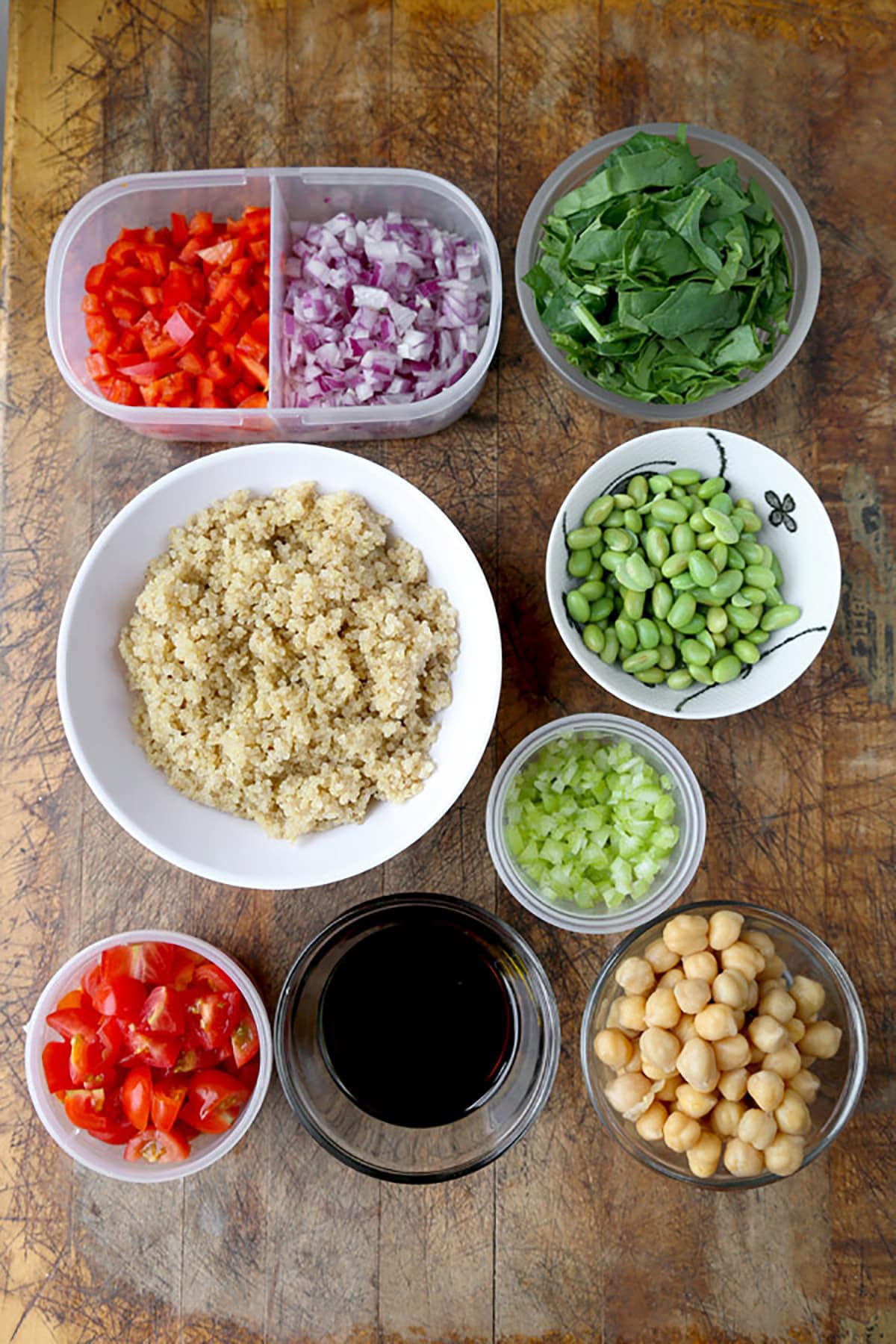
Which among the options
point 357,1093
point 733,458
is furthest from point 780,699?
point 357,1093

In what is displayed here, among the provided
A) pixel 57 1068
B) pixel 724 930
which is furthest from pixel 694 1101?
pixel 57 1068

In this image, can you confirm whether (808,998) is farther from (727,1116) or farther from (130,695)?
(130,695)

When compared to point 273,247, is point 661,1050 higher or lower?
lower

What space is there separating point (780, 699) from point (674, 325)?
2.19ft

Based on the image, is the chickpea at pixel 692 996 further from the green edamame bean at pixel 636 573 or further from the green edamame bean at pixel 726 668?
the green edamame bean at pixel 636 573

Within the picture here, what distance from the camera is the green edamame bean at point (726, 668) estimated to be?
5.40 ft

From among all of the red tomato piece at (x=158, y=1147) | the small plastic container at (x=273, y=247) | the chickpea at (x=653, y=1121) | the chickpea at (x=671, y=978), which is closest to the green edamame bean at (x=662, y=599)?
the small plastic container at (x=273, y=247)

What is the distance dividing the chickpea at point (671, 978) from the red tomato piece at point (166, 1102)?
0.78 meters

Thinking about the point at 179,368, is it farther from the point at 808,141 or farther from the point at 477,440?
the point at 808,141

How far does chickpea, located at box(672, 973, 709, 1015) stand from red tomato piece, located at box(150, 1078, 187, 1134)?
31.4 inches

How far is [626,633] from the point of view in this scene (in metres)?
1.64

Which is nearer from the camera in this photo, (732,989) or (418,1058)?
(732,989)

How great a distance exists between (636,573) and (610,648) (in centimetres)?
13

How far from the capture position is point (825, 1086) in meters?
1.59
